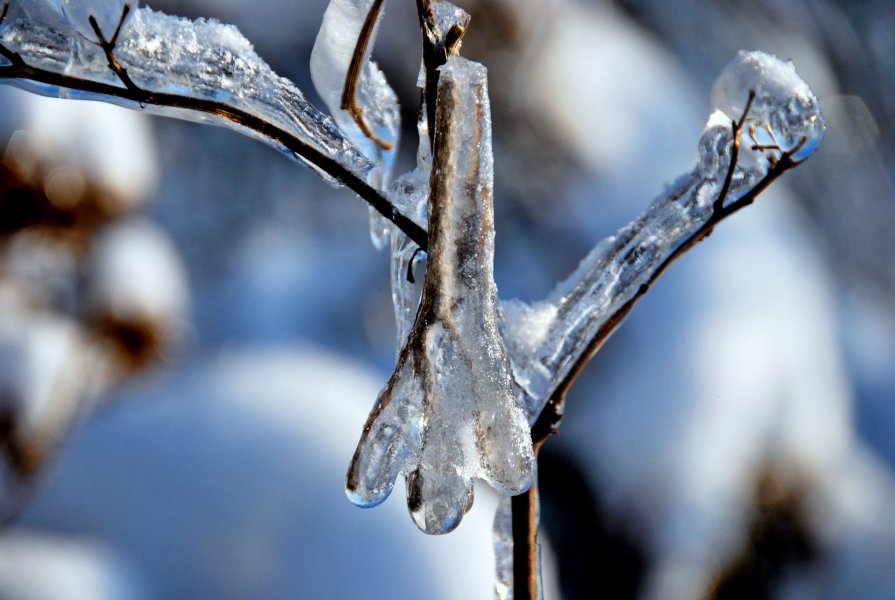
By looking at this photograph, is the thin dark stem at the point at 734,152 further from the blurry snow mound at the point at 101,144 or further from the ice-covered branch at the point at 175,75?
the blurry snow mound at the point at 101,144

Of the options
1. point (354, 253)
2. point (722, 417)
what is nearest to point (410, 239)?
point (722, 417)

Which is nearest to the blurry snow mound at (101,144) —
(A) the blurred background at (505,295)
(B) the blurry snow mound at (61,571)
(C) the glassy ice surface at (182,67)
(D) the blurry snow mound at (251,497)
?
(A) the blurred background at (505,295)

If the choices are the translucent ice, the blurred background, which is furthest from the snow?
the translucent ice

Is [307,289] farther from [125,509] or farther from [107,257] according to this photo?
[125,509]

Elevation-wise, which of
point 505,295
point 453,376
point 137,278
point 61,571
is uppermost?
point 453,376

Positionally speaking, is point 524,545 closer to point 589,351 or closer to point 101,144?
point 589,351

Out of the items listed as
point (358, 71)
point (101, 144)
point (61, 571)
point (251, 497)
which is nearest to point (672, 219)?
point (358, 71)

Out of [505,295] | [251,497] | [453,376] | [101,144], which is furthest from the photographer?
[101,144]

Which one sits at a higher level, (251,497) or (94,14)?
(94,14)
